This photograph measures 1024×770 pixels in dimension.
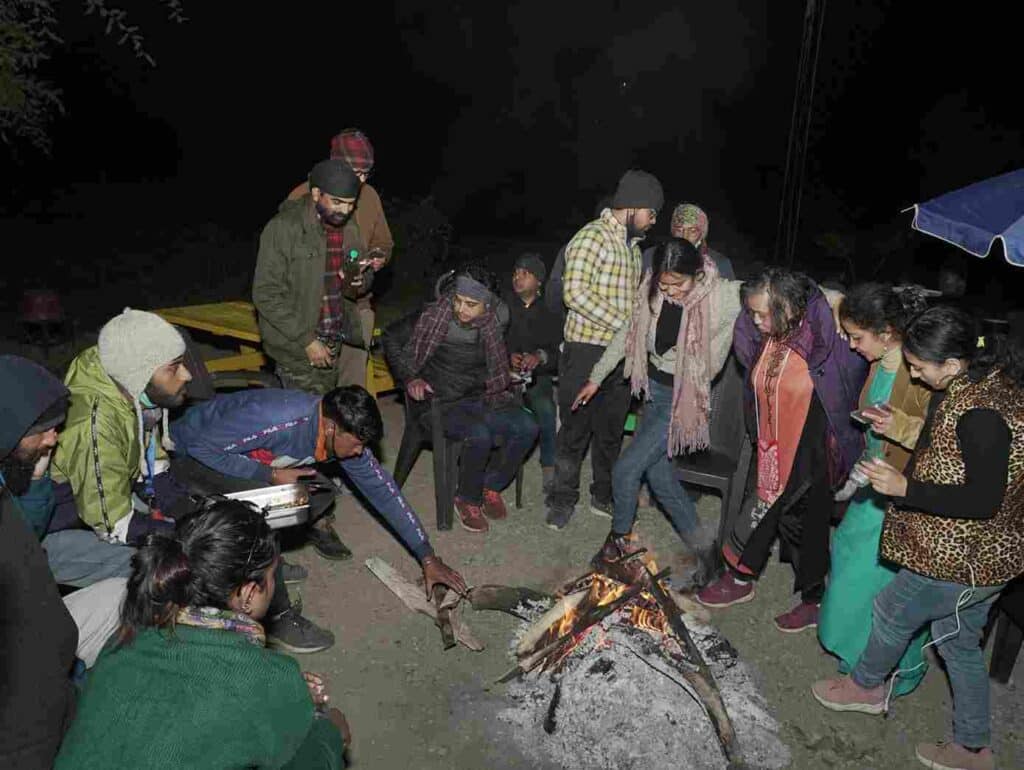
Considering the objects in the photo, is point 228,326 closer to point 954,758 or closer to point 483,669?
point 483,669

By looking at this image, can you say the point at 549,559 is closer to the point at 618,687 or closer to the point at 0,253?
the point at 618,687

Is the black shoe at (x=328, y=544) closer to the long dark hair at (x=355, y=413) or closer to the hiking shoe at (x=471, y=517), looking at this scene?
the hiking shoe at (x=471, y=517)

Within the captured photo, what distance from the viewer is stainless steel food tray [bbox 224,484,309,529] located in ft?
12.4

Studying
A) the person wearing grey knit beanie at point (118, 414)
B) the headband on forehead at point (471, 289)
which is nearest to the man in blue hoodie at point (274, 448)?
the person wearing grey knit beanie at point (118, 414)

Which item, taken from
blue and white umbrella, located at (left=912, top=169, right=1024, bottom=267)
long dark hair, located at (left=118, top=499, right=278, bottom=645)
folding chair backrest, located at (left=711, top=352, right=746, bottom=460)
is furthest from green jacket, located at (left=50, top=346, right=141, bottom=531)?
blue and white umbrella, located at (left=912, top=169, right=1024, bottom=267)

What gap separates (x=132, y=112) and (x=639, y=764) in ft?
80.0

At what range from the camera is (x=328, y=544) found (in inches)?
204

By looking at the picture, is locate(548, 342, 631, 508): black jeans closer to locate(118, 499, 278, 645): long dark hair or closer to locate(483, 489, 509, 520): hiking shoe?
locate(483, 489, 509, 520): hiking shoe

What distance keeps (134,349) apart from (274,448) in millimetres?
919

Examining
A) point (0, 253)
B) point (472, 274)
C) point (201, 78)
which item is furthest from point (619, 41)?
point (472, 274)

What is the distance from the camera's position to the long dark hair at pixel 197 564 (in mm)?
2311

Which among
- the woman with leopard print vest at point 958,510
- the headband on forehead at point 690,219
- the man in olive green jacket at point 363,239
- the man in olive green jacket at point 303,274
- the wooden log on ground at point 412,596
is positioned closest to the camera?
the woman with leopard print vest at point 958,510

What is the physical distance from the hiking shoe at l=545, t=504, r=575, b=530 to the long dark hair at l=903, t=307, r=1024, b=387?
295 centimetres

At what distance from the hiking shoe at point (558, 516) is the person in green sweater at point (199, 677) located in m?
3.23
